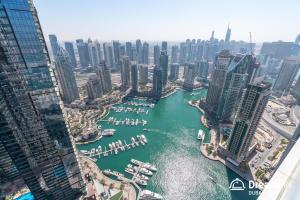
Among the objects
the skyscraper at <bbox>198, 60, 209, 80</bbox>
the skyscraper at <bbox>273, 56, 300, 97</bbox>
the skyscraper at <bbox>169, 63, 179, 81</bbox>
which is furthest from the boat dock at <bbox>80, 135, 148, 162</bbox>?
the skyscraper at <bbox>273, 56, 300, 97</bbox>

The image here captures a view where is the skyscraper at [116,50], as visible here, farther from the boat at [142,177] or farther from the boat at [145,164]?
the boat at [142,177]

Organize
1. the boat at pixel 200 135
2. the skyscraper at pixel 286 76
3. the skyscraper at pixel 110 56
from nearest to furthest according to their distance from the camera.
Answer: the boat at pixel 200 135 → the skyscraper at pixel 286 76 → the skyscraper at pixel 110 56

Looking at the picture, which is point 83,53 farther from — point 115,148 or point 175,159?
point 175,159

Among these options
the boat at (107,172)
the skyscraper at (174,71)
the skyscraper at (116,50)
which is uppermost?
the skyscraper at (116,50)
